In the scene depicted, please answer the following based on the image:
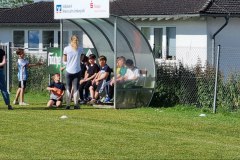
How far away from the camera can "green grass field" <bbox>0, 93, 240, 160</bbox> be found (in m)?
12.9

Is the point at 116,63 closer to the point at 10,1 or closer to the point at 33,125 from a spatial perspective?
the point at 33,125

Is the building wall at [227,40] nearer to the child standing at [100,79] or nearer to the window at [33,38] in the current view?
the child standing at [100,79]

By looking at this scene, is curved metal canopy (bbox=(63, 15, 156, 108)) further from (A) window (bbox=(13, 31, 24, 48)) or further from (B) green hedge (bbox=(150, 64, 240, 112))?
(A) window (bbox=(13, 31, 24, 48))

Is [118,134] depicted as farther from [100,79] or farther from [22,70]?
[22,70]

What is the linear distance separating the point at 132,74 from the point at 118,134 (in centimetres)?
669

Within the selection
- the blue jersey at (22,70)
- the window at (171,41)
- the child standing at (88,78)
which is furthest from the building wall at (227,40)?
the blue jersey at (22,70)

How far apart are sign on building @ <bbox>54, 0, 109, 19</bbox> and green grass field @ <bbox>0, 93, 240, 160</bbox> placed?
9.27 ft

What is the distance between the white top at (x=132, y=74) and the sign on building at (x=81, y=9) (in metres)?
1.73

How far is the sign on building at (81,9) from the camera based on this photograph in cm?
2183

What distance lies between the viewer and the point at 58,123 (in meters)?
17.4

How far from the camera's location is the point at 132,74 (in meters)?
22.0

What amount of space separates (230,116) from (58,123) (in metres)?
4.68

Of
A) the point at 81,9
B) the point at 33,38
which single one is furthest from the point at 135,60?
the point at 33,38

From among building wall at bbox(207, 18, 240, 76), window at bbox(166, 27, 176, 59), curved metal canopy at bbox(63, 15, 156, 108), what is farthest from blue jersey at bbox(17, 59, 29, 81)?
window at bbox(166, 27, 176, 59)
